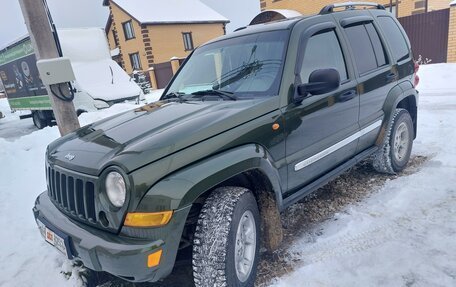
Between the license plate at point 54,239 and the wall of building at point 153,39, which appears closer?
the license plate at point 54,239

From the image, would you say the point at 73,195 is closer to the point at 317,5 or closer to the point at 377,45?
the point at 377,45

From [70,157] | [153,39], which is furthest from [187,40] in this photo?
[70,157]

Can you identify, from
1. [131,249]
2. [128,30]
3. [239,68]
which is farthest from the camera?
[128,30]

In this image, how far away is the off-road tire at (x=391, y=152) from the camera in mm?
4008

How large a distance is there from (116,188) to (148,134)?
463mm

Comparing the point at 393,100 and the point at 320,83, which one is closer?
the point at 320,83

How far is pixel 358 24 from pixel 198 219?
2801 mm

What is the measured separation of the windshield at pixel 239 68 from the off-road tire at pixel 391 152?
1.95 metres

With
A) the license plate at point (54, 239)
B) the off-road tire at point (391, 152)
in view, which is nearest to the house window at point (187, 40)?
the off-road tire at point (391, 152)

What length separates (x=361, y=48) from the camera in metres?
3.53

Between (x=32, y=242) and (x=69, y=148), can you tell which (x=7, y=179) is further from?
(x=69, y=148)

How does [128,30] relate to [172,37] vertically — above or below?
above

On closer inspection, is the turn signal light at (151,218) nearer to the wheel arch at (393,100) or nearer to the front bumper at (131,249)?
the front bumper at (131,249)

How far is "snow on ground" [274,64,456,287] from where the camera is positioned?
248 centimetres
